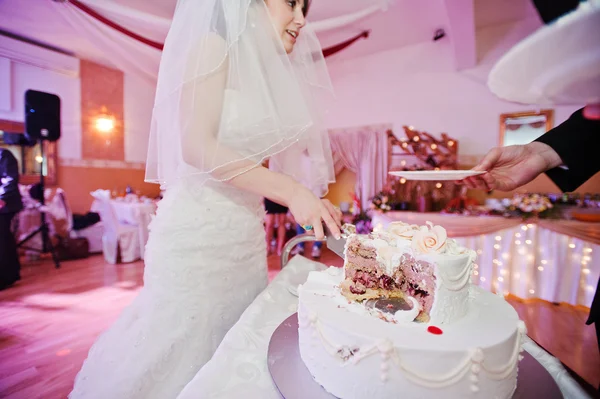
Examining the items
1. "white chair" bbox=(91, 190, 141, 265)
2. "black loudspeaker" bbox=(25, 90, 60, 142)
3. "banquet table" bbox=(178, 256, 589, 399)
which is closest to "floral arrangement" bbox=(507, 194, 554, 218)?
"banquet table" bbox=(178, 256, 589, 399)

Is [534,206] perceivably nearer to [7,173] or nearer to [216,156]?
[216,156]

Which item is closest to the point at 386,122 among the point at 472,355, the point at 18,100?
the point at 472,355

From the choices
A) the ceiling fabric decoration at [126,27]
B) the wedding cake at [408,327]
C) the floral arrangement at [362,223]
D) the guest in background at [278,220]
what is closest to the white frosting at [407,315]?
the wedding cake at [408,327]

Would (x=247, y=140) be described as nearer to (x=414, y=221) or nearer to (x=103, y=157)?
(x=414, y=221)

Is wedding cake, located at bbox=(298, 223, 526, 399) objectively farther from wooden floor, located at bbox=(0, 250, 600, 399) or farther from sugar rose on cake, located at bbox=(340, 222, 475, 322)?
wooden floor, located at bbox=(0, 250, 600, 399)

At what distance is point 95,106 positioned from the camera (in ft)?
25.2

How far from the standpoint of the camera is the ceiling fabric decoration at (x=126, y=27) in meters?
3.57

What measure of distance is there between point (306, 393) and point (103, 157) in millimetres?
8845

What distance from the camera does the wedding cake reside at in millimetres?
773

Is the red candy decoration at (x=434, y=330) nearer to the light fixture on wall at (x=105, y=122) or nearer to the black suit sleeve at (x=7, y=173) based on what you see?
the black suit sleeve at (x=7, y=173)

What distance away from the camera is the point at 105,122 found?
7.87m

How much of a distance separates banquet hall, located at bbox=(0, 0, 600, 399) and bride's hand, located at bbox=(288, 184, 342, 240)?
11cm

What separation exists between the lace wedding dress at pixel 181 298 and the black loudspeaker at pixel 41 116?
5.78 meters

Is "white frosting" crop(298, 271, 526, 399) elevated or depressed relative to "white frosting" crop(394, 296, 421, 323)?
depressed
